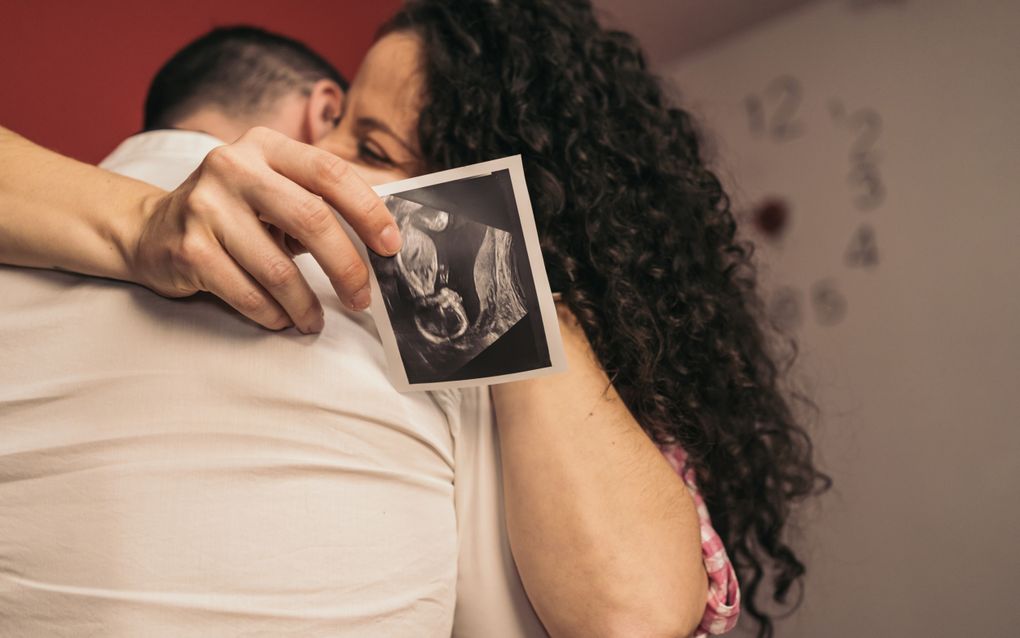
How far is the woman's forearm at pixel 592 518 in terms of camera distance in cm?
57

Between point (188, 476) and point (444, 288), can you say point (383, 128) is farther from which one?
point (188, 476)

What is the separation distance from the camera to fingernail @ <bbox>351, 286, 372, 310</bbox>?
535 millimetres

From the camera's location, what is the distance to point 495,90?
882 millimetres

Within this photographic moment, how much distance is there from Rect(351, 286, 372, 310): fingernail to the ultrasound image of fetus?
0.05ft

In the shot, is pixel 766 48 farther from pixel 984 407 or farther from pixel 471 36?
pixel 471 36

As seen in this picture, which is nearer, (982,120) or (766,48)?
(982,120)

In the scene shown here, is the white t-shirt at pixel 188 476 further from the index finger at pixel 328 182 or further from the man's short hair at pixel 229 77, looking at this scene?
the man's short hair at pixel 229 77

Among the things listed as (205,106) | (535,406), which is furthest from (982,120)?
(205,106)

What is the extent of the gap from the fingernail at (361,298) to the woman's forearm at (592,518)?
189 mm

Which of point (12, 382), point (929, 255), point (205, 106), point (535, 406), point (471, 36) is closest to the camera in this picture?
point (12, 382)

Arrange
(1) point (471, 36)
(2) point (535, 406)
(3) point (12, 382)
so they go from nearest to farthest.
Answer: (3) point (12, 382)
(2) point (535, 406)
(1) point (471, 36)

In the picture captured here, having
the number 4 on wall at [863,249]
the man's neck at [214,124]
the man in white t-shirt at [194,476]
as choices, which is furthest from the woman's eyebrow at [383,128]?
the number 4 on wall at [863,249]

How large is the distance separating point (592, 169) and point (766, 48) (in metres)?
1.61

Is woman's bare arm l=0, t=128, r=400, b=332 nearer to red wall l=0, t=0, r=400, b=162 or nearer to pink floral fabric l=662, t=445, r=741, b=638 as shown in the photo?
pink floral fabric l=662, t=445, r=741, b=638
